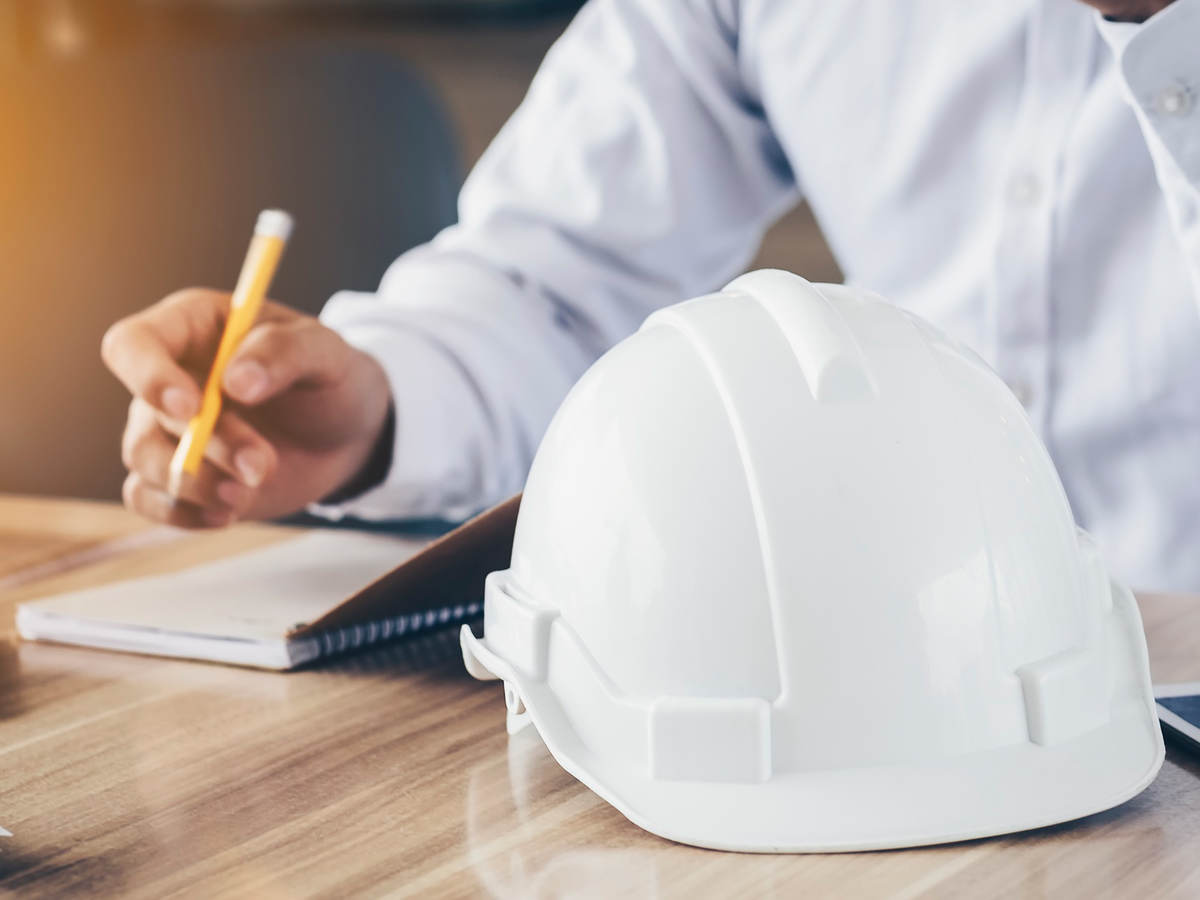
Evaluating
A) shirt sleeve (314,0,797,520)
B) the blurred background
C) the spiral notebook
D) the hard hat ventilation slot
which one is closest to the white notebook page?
the spiral notebook

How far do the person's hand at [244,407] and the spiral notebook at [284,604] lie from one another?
0.17ft

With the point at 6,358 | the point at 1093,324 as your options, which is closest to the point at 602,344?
the point at 1093,324

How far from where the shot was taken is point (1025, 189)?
2.66 ft

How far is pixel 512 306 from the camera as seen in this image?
3.08 ft

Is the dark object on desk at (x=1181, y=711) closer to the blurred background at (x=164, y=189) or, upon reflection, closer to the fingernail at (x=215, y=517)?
the fingernail at (x=215, y=517)

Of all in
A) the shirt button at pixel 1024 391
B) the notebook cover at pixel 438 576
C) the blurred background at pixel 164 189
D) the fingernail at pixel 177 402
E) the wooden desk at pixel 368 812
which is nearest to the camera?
the wooden desk at pixel 368 812

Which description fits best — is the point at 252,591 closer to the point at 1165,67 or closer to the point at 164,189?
the point at 1165,67

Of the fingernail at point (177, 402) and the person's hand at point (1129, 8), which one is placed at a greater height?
the person's hand at point (1129, 8)

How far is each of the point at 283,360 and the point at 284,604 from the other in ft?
0.46

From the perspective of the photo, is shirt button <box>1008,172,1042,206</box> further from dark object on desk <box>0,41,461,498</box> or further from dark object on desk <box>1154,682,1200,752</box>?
dark object on desk <box>0,41,461,498</box>

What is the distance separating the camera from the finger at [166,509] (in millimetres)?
666

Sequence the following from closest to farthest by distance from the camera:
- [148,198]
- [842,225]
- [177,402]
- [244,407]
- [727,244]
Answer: [177,402]
[244,407]
[842,225]
[727,244]
[148,198]

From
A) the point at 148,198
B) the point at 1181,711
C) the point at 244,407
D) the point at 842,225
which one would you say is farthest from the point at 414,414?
the point at 148,198

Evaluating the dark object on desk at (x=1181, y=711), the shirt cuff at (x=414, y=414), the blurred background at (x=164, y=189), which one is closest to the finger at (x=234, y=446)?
the shirt cuff at (x=414, y=414)
